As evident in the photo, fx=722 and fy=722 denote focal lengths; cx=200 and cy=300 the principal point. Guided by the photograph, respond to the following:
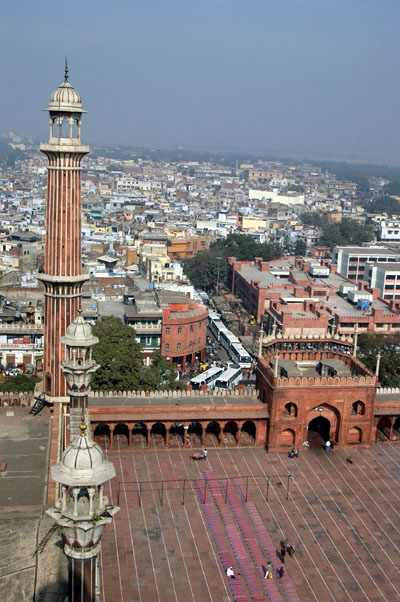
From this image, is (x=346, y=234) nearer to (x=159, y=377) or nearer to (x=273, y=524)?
(x=159, y=377)

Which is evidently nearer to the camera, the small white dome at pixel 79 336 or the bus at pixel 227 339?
the small white dome at pixel 79 336

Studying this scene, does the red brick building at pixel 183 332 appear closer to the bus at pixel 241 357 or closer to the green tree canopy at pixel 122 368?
the bus at pixel 241 357

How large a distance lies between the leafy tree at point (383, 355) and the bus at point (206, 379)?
29.8 ft

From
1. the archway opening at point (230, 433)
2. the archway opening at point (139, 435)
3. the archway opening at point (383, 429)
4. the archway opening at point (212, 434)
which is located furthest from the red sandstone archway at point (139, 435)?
the archway opening at point (383, 429)

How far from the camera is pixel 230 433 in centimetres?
3141

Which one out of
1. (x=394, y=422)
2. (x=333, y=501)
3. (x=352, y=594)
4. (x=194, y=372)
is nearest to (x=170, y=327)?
(x=194, y=372)

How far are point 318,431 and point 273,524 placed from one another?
25.1 ft

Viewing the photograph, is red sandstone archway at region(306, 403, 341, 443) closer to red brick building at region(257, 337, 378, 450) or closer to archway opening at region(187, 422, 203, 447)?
red brick building at region(257, 337, 378, 450)

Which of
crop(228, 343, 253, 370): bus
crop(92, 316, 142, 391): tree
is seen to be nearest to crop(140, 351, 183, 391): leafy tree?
crop(92, 316, 142, 391): tree

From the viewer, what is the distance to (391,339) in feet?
172

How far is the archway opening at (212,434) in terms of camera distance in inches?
1202

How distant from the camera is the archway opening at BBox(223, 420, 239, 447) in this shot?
100ft

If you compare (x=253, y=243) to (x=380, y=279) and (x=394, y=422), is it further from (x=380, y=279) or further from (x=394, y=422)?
(x=394, y=422)

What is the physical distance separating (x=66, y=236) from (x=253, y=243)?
60.2 metres
